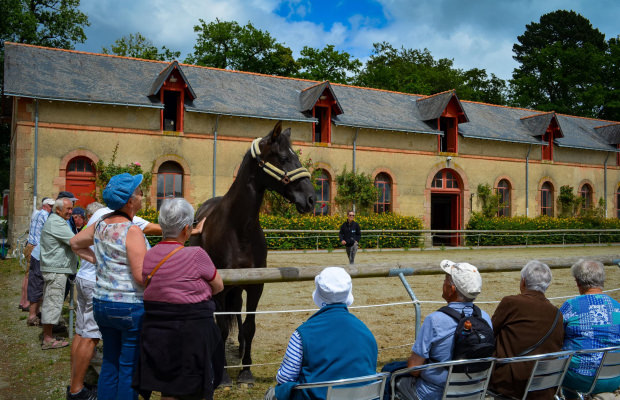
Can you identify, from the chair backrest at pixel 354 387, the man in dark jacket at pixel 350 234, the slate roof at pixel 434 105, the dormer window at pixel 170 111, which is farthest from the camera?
the slate roof at pixel 434 105

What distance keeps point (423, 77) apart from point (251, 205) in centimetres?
4349

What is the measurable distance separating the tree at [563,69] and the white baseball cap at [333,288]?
149 feet

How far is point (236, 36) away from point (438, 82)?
19640 mm

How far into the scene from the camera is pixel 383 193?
75.6 ft

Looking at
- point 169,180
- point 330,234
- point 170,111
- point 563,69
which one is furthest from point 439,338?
point 563,69

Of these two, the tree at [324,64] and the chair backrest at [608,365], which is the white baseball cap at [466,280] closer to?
the chair backrest at [608,365]

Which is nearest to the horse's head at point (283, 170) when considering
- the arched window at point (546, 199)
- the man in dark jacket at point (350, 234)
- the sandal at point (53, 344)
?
the sandal at point (53, 344)

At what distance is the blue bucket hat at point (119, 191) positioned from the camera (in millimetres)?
3055

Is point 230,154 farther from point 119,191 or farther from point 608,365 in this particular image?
point 608,365

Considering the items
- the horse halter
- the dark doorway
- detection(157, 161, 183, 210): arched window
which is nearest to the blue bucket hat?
the horse halter

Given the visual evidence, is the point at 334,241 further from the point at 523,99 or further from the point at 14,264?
the point at 523,99

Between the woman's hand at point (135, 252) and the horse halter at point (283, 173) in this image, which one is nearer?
the woman's hand at point (135, 252)

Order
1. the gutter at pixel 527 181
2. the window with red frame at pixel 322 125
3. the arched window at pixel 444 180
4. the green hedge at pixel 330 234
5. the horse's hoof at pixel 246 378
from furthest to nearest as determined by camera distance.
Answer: the gutter at pixel 527 181
the arched window at pixel 444 180
the window with red frame at pixel 322 125
the green hedge at pixel 330 234
the horse's hoof at pixel 246 378

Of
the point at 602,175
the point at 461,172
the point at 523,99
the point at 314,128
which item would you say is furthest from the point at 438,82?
the point at 314,128
